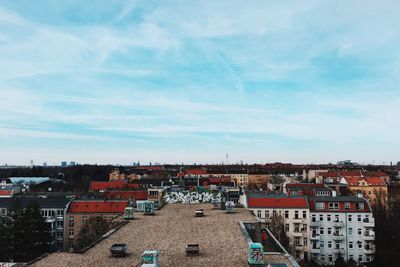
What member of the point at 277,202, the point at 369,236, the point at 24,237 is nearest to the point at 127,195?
the point at 24,237

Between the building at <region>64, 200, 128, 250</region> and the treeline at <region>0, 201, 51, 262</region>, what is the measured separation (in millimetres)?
12991

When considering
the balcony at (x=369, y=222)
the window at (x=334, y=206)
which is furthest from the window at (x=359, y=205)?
the window at (x=334, y=206)

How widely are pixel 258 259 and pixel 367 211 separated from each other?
44318mm

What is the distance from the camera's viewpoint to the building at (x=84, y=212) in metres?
65.4

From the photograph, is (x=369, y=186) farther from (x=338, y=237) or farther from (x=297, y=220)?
(x=297, y=220)

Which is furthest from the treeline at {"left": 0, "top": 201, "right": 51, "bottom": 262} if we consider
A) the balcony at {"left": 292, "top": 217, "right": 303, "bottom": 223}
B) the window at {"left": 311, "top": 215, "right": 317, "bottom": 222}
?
the window at {"left": 311, "top": 215, "right": 317, "bottom": 222}

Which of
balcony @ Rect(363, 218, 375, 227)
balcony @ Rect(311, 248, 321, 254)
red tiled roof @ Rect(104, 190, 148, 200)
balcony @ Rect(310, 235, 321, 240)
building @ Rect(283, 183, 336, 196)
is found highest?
building @ Rect(283, 183, 336, 196)

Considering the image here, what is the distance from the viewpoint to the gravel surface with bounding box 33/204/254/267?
20125 millimetres

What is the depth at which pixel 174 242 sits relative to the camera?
24.9 meters

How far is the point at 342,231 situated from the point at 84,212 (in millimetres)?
36484

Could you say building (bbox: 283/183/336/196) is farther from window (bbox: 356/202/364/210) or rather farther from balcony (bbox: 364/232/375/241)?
balcony (bbox: 364/232/375/241)

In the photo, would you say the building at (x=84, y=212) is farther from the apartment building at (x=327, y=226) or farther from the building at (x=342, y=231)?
the building at (x=342, y=231)

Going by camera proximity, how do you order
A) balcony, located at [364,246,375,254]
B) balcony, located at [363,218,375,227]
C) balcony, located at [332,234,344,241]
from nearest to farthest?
balcony, located at [364,246,375,254] → balcony, located at [363,218,375,227] → balcony, located at [332,234,344,241]

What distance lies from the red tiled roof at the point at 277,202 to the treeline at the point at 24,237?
26413 millimetres
